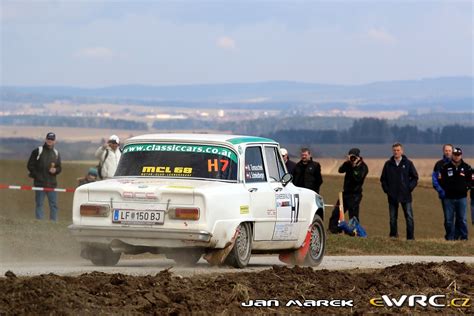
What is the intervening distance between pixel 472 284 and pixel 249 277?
2.45 metres

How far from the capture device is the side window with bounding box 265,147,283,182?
17.0 m

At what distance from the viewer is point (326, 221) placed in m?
30.3

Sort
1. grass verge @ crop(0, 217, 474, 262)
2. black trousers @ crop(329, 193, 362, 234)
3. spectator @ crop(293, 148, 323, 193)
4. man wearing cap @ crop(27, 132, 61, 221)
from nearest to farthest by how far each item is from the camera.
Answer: grass verge @ crop(0, 217, 474, 262) < spectator @ crop(293, 148, 323, 193) < black trousers @ crop(329, 193, 362, 234) < man wearing cap @ crop(27, 132, 61, 221)

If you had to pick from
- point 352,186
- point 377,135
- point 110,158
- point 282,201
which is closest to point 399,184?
point 352,186

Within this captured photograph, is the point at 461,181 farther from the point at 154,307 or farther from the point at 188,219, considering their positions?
the point at 154,307

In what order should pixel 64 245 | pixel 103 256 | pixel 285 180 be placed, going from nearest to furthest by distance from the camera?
pixel 103 256
pixel 285 180
pixel 64 245

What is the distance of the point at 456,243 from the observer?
23266mm

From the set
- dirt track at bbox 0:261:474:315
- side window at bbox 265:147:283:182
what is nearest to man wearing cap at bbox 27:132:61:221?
side window at bbox 265:147:283:182

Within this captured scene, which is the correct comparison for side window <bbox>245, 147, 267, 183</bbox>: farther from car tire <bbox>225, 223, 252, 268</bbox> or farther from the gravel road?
the gravel road

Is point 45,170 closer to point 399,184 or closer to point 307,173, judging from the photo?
point 307,173

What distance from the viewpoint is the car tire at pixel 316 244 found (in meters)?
17.7

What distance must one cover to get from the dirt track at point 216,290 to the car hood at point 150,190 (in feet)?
4.82

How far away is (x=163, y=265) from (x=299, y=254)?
1939mm

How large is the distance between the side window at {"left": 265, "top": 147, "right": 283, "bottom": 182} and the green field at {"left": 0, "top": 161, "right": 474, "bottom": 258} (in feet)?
11.8
